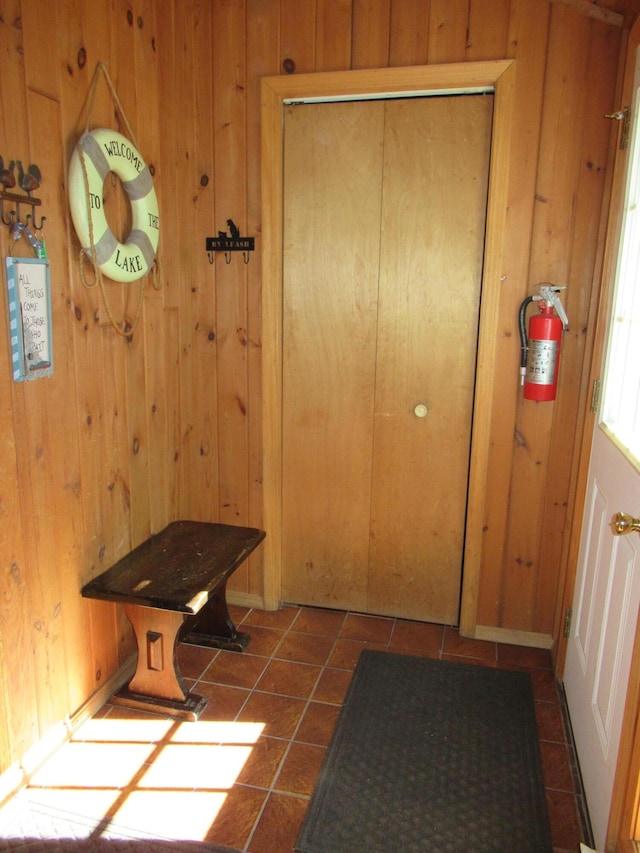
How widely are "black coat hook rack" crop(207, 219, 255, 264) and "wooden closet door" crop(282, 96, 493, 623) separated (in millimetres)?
155

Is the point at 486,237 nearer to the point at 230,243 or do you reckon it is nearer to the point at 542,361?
the point at 542,361

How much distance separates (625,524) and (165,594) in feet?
4.19

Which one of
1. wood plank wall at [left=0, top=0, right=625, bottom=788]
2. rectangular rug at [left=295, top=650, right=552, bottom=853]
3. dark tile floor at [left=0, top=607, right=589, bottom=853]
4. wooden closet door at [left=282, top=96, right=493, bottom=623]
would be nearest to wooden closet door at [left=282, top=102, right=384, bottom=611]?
wooden closet door at [left=282, top=96, right=493, bottom=623]

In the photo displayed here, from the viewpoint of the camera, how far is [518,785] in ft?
5.83

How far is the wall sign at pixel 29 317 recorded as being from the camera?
158 centimetres

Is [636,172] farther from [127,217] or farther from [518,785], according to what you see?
[518,785]

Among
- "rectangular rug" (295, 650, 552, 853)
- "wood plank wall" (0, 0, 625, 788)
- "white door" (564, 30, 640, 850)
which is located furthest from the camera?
"wood plank wall" (0, 0, 625, 788)

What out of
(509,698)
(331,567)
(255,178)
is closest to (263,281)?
(255,178)

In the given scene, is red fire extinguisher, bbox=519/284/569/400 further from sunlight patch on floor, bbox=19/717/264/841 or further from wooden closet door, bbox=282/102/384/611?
sunlight patch on floor, bbox=19/717/264/841

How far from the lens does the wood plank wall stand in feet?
5.61

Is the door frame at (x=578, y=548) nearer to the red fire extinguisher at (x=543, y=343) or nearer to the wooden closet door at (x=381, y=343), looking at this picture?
the red fire extinguisher at (x=543, y=343)

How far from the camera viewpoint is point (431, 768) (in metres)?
1.83

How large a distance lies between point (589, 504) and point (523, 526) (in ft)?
1.35

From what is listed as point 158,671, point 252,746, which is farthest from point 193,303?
point 252,746
